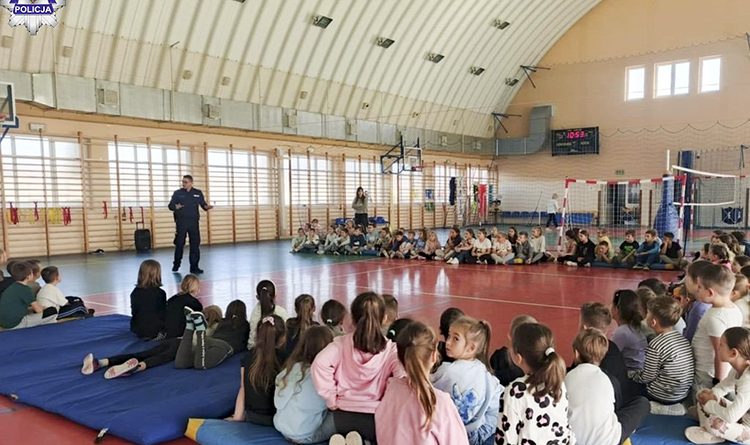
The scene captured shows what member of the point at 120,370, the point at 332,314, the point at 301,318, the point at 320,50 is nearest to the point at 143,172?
the point at 320,50

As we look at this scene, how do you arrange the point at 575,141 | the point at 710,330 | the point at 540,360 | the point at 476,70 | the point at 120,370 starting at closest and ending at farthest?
the point at 540,360 < the point at 710,330 < the point at 120,370 < the point at 476,70 < the point at 575,141

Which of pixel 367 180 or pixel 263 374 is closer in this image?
pixel 263 374

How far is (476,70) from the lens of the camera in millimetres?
23297

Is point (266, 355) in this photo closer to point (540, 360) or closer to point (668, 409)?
point (540, 360)

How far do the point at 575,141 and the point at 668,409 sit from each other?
75.1ft

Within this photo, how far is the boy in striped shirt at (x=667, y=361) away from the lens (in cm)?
337

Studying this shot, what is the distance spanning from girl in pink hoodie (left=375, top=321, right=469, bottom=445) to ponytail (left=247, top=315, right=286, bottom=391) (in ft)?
3.47

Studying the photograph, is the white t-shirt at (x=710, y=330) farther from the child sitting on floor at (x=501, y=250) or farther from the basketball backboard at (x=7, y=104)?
the basketball backboard at (x=7, y=104)

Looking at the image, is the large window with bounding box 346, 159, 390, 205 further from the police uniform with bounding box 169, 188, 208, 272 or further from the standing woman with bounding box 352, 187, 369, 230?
the police uniform with bounding box 169, 188, 208, 272

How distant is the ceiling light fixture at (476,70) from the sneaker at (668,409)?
2093 cm

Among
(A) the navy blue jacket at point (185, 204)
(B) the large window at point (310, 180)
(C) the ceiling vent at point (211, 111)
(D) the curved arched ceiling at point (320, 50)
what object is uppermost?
(D) the curved arched ceiling at point (320, 50)

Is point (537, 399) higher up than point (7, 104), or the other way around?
point (7, 104)

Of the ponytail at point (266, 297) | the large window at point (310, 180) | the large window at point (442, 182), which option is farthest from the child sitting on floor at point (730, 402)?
the large window at point (442, 182)

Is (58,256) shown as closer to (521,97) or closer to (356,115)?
(356,115)
